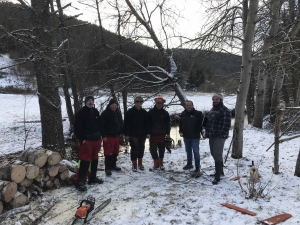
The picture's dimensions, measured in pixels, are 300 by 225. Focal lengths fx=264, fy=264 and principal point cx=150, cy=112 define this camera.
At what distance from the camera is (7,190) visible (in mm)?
4180

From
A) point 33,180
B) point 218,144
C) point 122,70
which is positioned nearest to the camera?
point 33,180

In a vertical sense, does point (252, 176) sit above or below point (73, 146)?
above

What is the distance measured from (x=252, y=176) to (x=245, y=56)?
313 centimetres

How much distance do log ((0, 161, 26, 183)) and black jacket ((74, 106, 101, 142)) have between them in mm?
1168

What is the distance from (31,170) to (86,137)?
1.13m

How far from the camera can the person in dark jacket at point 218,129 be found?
531 cm

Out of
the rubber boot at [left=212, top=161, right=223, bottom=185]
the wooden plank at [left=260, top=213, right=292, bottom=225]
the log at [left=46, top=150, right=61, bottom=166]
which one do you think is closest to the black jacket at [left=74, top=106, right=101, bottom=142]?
the log at [left=46, top=150, right=61, bottom=166]

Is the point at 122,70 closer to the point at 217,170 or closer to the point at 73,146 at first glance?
the point at 73,146

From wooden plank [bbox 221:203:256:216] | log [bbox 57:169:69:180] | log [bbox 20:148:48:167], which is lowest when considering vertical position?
wooden plank [bbox 221:203:256:216]

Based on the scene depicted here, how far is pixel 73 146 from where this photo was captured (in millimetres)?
11805

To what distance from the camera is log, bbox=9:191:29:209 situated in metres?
4.26

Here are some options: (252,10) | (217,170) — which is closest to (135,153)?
(217,170)

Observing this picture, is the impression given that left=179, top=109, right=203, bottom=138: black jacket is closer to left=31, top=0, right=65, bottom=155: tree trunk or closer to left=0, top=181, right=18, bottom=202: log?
left=31, top=0, right=65, bottom=155: tree trunk

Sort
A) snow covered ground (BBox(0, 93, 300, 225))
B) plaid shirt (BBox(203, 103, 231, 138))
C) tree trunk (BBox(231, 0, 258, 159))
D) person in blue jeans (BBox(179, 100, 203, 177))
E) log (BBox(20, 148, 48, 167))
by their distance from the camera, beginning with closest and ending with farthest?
1. snow covered ground (BBox(0, 93, 300, 225))
2. log (BBox(20, 148, 48, 167))
3. plaid shirt (BBox(203, 103, 231, 138))
4. person in blue jeans (BBox(179, 100, 203, 177))
5. tree trunk (BBox(231, 0, 258, 159))
